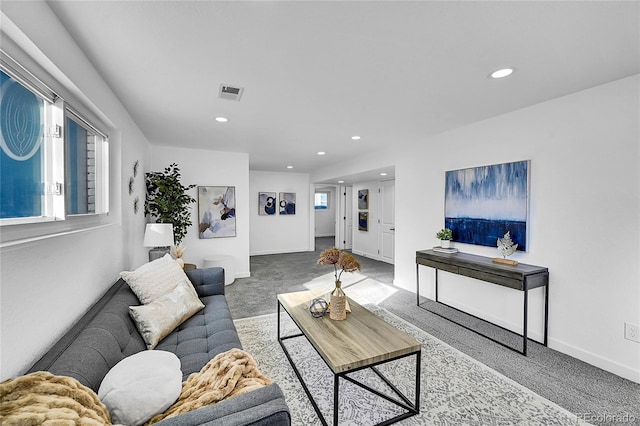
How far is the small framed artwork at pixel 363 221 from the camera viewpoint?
280 inches

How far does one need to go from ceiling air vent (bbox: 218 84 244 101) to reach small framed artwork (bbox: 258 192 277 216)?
4939 mm

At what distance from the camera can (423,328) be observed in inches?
114

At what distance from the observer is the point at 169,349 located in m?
1.69

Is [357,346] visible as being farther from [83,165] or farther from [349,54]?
[83,165]

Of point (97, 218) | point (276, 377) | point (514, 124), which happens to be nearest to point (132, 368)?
point (276, 377)

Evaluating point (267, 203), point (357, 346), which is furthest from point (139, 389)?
point (267, 203)

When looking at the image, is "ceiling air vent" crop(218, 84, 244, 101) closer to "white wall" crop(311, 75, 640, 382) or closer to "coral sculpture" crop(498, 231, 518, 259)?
"white wall" crop(311, 75, 640, 382)

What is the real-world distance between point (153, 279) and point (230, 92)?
1.63 metres

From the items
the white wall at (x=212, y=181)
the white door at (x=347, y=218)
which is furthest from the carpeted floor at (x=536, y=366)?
the white door at (x=347, y=218)

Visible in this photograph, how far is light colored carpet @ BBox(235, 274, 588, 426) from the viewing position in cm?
168

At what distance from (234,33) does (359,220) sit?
625 centimetres

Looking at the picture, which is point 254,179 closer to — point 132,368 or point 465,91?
point 465,91

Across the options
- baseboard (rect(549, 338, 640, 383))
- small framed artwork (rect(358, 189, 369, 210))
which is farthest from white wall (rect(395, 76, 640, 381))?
small framed artwork (rect(358, 189, 369, 210))

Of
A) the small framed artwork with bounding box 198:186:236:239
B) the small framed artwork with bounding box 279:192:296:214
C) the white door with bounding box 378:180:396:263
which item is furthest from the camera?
the small framed artwork with bounding box 279:192:296:214
